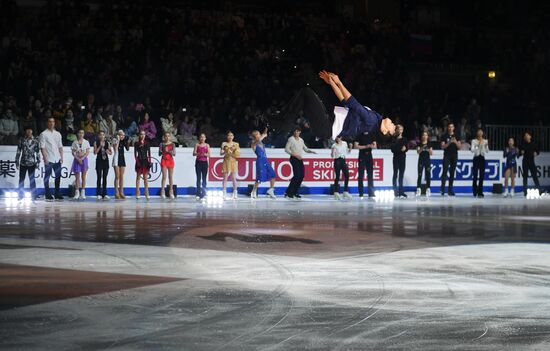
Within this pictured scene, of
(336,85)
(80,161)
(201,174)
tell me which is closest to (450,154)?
(201,174)

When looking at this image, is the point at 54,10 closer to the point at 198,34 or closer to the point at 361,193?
the point at 198,34

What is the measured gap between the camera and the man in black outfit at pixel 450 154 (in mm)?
29475

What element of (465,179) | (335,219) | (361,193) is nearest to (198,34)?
(361,193)

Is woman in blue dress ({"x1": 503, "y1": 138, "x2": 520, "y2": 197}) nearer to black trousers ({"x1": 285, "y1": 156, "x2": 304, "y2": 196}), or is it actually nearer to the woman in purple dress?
black trousers ({"x1": 285, "y1": 156, "x2": 304, "y2": 196})

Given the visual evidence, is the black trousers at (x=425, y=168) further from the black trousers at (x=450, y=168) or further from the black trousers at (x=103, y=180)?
the black trousers at (x=103, y=180)

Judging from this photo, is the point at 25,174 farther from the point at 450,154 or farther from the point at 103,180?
the point at 450,154

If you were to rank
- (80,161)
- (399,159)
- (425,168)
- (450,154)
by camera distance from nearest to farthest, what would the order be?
(80,161)
(399,159)
(425,168)
(450,154)

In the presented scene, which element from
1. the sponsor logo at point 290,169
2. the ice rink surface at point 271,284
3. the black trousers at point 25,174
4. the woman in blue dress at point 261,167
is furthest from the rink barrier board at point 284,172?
the ice rink surface at point 271,284

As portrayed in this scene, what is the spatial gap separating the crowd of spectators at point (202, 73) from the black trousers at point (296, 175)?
1.76 m

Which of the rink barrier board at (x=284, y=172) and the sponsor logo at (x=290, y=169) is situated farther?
the sponsor logo at (x=290, y=169)

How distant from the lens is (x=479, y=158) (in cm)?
2995

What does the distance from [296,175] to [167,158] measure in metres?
4.14

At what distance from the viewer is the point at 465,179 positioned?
107 feet

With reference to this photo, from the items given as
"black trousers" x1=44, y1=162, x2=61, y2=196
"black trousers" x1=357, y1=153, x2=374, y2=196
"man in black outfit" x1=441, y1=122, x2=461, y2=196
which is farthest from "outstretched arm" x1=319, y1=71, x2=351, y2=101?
"man in black outfit" x1=441, y1=122, x2=461, y2=196
